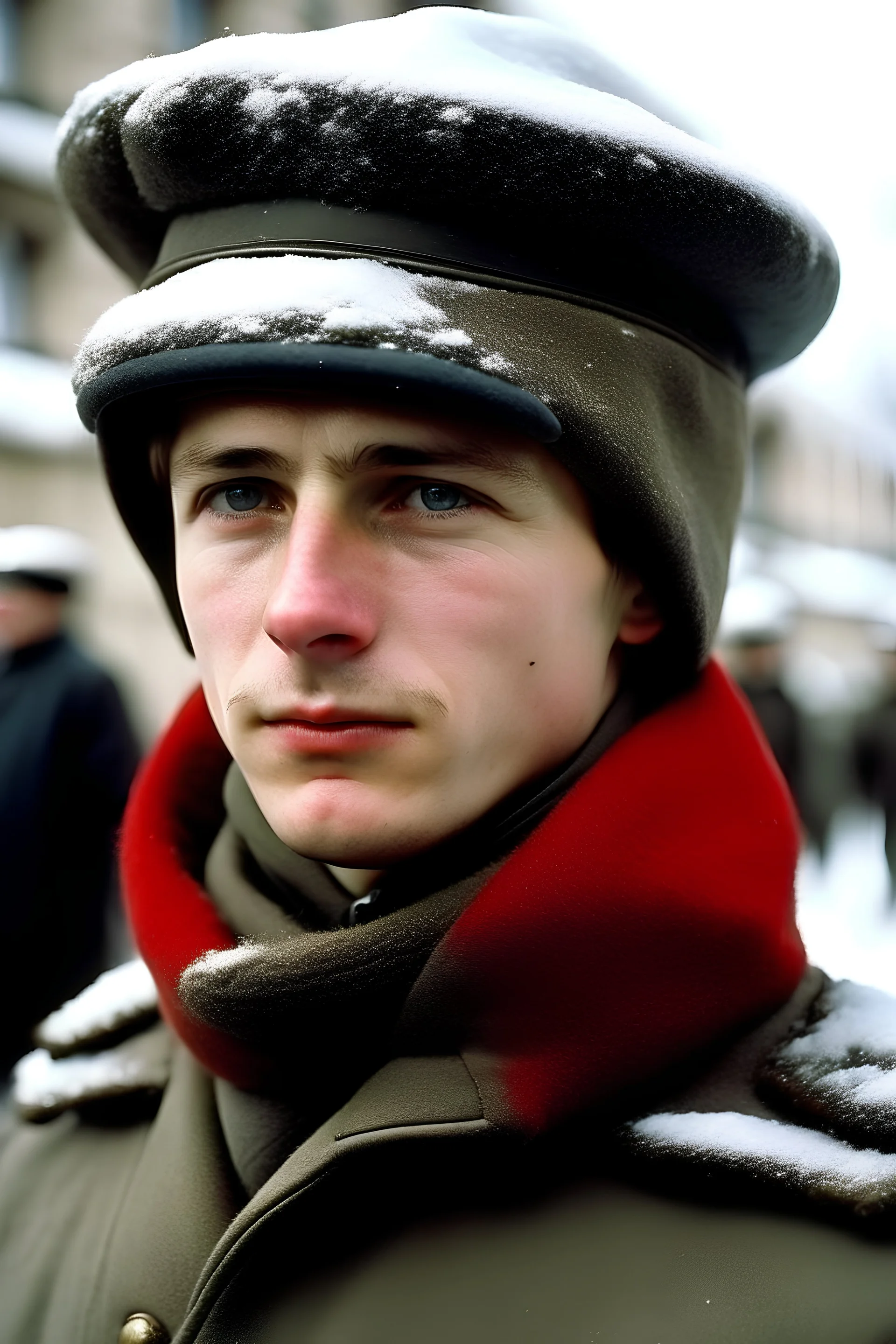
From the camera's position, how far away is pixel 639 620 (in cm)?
135

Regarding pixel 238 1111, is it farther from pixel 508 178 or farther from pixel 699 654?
pixel 508 178

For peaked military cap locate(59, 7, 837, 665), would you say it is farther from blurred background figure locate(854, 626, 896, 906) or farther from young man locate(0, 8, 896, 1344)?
blurred background figure locate(854, 626, 896, 906)

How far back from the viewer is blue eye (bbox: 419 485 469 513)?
3.91ft

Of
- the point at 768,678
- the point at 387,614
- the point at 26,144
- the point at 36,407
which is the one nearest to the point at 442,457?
the point at 387,614

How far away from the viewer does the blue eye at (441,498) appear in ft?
3.91

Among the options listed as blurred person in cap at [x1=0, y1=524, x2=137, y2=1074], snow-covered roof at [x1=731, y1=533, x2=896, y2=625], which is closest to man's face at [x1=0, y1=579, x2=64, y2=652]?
blurred person in cap at [x1=0, y1=524, x2=137, y2=1074]

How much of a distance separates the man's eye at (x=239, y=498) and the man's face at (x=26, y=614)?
3127 millimetres

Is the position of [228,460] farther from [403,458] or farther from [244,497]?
[403,458]

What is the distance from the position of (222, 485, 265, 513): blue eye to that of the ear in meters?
0.42

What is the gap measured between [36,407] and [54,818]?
655 centimetres

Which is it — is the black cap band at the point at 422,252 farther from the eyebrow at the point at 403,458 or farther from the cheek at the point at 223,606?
the cheek at the point at 223,606

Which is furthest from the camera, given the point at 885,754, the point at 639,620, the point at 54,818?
the point at 885,754

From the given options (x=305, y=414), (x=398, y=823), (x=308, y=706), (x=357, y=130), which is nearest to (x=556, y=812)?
(x=398, y=823)

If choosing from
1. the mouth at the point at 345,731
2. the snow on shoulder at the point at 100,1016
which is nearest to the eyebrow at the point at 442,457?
the mouth at the point at 345,731
